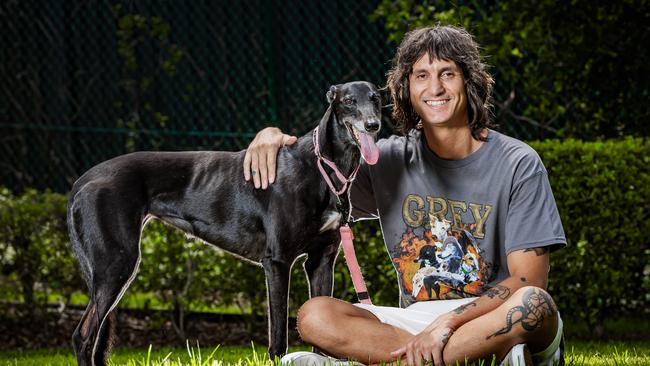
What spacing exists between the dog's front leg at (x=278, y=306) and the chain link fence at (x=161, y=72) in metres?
3.60

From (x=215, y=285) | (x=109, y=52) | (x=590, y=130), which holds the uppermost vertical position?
(x=109, y=52)

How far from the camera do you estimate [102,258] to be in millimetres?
3605

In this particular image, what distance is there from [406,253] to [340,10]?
4221mm

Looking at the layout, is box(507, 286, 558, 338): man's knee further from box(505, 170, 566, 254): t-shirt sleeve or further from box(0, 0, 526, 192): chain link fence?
box(0, 0, 526, 192): chain link fence

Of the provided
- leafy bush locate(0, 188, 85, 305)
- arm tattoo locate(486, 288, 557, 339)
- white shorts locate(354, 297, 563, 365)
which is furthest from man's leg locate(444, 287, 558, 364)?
leafy bush locate(0, 188, 85, 305)

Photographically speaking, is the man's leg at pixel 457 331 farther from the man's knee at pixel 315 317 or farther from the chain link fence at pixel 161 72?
the chain link fence at pixel 161 72

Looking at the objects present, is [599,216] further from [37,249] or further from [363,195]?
[37,249]

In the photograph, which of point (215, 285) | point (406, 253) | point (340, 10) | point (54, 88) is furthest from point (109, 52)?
point (406, 253)

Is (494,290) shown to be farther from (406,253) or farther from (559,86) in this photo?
(559,86)

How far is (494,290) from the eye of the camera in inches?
131

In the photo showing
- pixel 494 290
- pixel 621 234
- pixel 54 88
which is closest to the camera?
pixel 494 290

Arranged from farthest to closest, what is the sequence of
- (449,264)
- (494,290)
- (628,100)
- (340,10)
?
1. (340,10)
2. (628,100)
3. (449,264)
4. (494,290)

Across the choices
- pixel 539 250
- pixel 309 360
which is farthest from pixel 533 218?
pixel 309 360

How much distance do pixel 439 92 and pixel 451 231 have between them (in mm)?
568
